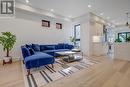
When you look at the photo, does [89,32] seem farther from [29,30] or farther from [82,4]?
[29,30]

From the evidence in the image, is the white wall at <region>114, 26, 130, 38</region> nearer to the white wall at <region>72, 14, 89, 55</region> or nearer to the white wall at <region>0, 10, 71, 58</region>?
the white wall at <region>72, 14, 89, 55</region>

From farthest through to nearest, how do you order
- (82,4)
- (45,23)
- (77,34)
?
(77,34)
(45,23)
(82,4)

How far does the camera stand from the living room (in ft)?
10.2

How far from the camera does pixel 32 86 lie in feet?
8.44

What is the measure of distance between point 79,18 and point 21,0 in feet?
15.4

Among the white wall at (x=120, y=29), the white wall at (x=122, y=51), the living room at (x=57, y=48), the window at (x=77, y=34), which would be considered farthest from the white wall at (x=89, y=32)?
the white wall at (x=120, y=29)

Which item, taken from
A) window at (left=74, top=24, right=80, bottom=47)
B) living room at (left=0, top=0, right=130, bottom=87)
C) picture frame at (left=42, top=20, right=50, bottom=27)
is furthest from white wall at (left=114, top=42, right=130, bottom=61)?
picture frame at (left=42, top=20, right=50, bottom=27)

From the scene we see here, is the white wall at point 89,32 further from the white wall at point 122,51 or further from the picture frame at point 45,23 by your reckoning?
the picture frame at point 45,23

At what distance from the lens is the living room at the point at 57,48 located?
3.12 metres

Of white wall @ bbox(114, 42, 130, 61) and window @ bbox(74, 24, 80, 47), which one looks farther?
window @ bbox(74, 24, 80, 47)

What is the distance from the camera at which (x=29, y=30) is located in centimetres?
619

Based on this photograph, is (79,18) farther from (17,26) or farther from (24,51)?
(24,51)

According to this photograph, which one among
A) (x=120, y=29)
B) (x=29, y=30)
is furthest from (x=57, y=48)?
(x=120, y=29)

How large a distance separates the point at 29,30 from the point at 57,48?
230 centimetres
